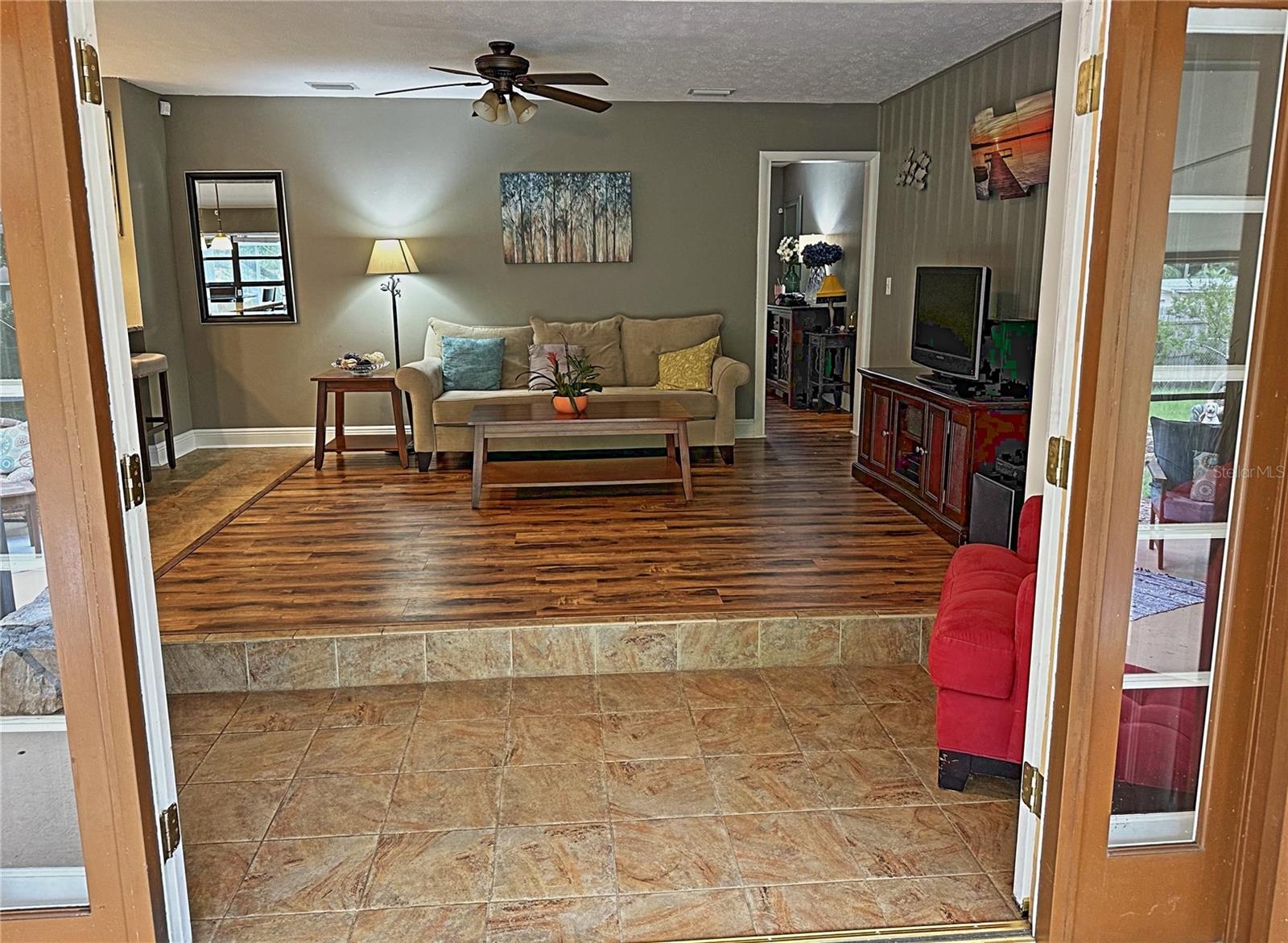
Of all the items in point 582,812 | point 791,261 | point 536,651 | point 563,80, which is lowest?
point 582,812

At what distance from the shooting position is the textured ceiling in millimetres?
4281

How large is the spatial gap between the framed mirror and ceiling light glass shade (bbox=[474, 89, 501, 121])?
7.48ft

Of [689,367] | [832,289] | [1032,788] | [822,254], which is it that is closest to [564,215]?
[689,367]

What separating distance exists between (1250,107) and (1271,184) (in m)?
0.15

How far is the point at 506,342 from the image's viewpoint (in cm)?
662

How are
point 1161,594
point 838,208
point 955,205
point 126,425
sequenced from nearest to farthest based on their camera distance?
point 126,425 → point 1161,594 → point 955,205 → point 838,208

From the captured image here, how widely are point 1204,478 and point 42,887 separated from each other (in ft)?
8.18

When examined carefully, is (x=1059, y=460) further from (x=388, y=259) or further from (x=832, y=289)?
(x=832, y=289)

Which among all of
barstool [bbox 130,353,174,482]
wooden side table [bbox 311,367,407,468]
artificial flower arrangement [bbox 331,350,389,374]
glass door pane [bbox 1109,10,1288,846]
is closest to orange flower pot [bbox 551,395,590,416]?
wooden side table [bbox 311,367,407,468]

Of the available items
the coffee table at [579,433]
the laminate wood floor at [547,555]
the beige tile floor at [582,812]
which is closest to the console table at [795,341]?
the laminate wood floor at [547,555]

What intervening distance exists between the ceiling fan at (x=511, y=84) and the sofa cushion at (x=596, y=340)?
1.78m

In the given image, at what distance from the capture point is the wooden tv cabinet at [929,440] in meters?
4.20

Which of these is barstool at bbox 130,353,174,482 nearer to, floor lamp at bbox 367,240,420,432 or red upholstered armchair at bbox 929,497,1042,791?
floor lamp at bbox 367,240,420,432

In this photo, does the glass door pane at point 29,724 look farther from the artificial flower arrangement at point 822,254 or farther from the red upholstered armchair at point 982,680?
the artificial flower arrangement at point 822,254
